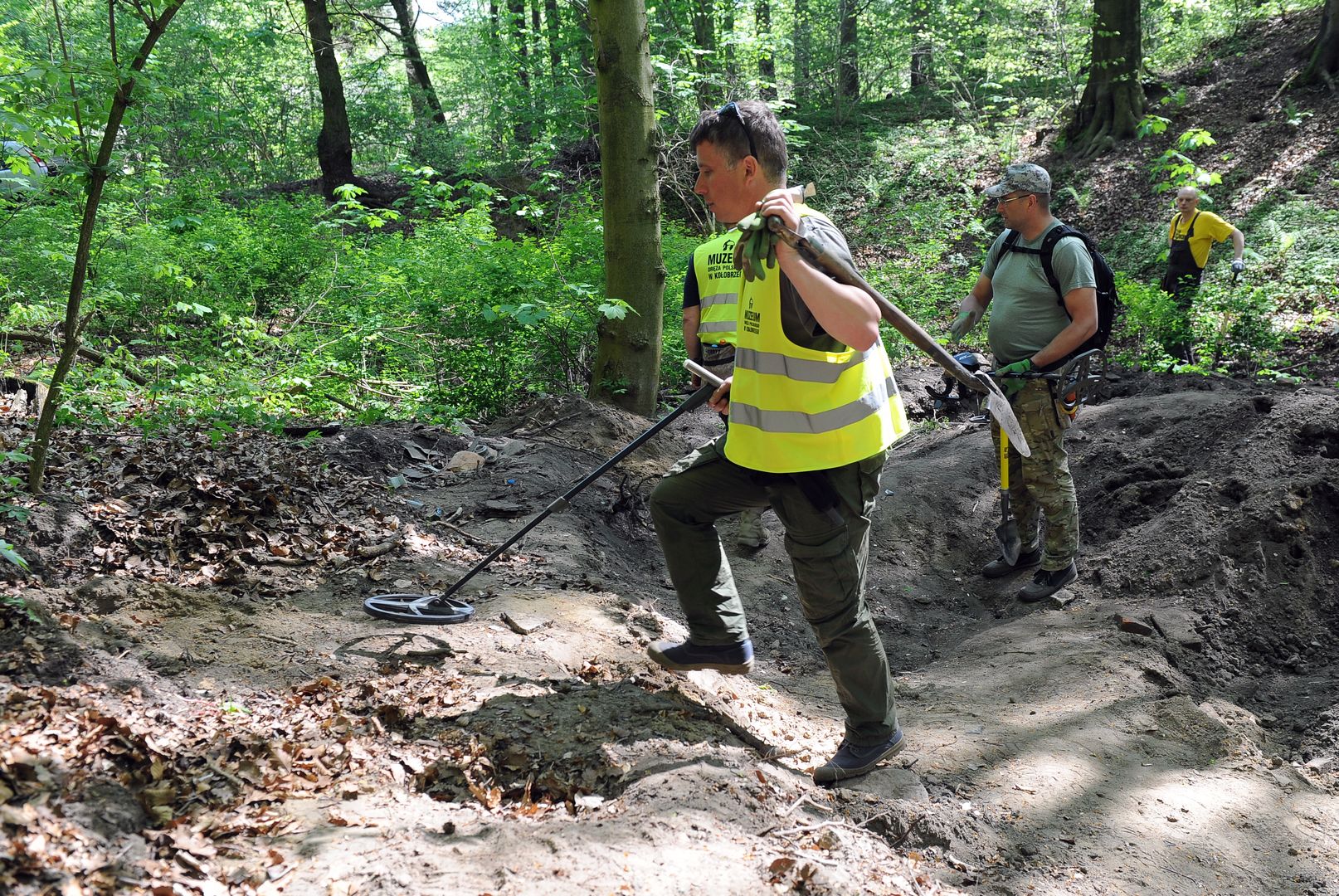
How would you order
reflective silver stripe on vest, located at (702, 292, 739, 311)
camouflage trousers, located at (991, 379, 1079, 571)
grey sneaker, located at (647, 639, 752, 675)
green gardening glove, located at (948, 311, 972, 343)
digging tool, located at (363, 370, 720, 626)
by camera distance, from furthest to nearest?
1. green gardening glove, located at (948, 311, 972, 343)
2. camouflage trousers, located at (991, 379, 1079, 571)
3. reflective silver stripe on vest, located at (702, 292, 739, 311)
4. digging tool, located at (363, 370, 720, 626)
5. grey sneaker, located at (647, 639, 752, 675)

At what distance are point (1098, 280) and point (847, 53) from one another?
17409 millimetres

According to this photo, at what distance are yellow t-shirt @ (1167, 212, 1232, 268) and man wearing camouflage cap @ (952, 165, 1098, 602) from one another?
6.51 meters

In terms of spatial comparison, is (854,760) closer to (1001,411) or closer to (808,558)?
(808,558)

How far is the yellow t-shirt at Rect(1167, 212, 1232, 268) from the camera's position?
413 inches

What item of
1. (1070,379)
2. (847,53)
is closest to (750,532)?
(1070,379)

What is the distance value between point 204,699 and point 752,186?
8.55 feet

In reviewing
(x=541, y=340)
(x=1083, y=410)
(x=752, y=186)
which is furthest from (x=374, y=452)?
(x=1083, y=410)

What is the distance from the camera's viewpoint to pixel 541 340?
8.49 m

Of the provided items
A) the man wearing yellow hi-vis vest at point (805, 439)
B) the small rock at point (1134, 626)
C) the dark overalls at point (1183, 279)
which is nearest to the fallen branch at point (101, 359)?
the man wearing yellow hi-vis vest at point (805, 439)

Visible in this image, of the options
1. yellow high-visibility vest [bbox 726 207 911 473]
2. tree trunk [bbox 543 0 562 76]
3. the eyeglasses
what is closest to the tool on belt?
Answer: yellow high-visibility vest [bbox 726 207 911 473]

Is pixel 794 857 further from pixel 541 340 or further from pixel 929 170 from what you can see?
pixel 929 170

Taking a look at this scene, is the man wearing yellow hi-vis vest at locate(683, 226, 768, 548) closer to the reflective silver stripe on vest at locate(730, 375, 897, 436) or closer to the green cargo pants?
the green cargo pants

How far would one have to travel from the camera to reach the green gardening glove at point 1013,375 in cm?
541

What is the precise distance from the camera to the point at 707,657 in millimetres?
3723
